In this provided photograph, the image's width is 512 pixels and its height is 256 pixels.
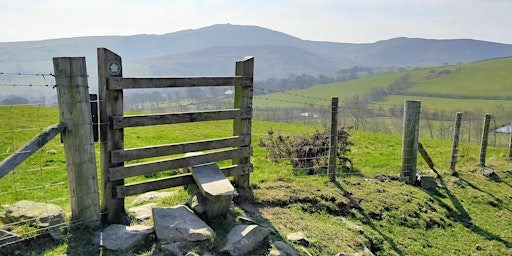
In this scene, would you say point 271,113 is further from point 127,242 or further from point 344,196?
point 127,242

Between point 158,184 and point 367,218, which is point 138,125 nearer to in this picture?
point 158,184

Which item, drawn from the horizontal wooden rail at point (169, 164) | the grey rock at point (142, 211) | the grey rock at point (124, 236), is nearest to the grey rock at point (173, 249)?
the grey rock at point (124, 236)

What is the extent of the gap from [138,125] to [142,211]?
67.0 inches

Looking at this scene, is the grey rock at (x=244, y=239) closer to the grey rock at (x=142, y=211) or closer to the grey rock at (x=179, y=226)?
the grey rock at (x=179, y=226)

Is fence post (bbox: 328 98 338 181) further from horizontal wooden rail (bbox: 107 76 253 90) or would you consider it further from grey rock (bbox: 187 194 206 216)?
grey rock (bbox: 187 194 206 216)

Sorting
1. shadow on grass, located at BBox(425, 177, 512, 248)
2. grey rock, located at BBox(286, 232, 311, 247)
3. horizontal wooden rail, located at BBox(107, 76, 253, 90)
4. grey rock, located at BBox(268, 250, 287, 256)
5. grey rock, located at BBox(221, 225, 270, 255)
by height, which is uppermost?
horizontal wooden rail, located at BBox(107, 76, 253, 90)

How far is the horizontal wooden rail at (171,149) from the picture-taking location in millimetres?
6039

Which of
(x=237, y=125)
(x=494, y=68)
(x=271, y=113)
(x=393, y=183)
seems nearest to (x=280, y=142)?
(x=393, y=183)

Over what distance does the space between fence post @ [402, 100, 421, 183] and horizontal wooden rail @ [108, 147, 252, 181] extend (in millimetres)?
5602

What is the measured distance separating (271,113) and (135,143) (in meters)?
27.5

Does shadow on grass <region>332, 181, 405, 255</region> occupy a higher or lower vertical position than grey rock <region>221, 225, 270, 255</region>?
lower

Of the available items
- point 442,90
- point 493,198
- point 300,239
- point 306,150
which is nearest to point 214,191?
point 300,239

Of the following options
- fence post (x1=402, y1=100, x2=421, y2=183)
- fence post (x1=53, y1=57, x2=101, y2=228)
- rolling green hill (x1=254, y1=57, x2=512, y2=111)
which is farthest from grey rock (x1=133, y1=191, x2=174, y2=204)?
rolling green hill (x1=254, y1=57, x2=512, y2=111)

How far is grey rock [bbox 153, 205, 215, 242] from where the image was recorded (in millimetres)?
5527
